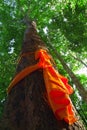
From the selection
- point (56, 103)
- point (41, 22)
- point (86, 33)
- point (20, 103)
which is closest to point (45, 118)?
point (56, 103)

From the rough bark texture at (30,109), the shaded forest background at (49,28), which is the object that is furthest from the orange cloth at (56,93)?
the shaded forest background at (49,28)

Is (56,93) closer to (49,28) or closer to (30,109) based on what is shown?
(30,109)

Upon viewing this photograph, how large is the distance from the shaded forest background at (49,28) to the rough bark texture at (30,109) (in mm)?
10476

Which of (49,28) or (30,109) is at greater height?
(49,28)

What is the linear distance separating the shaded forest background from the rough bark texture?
10.5 m

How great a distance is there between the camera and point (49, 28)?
52.6ft

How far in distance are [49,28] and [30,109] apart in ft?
44.6

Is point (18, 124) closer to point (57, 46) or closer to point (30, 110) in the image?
point (30, 110)

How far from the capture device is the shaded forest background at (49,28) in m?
14.3

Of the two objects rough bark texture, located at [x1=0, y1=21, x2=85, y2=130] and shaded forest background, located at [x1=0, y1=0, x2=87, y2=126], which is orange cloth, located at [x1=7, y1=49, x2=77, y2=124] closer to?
rough bark texture, located at [x1=0, y1=21, x2=85, y2=130]

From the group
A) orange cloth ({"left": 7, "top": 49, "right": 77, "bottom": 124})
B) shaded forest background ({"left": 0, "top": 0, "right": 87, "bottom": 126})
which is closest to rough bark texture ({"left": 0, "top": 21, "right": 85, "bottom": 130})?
orange cloth ({"left": 7, "top": 49, "right": 77, "bottom": 124})

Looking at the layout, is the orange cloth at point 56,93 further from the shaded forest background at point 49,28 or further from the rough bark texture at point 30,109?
the shaded forest background at point 49,28

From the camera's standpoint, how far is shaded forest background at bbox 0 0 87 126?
1434 cm

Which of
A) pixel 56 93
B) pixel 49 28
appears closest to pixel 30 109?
pixel 56 93
